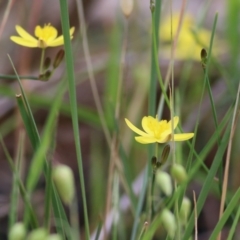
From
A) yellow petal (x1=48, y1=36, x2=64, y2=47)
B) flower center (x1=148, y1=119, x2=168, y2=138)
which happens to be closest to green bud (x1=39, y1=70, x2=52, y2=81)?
yellow petal (x1=48, y1=36, x2=64, y2=47)

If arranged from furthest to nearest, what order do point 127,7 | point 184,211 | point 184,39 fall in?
point 184,39 → point 127,7 → point 184,211

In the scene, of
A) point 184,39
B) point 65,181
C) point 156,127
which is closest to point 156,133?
point 156,127

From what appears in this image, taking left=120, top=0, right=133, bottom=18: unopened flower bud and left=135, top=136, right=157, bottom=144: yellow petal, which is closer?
left=135, top=136, right=157, bottom=144: yellow petal

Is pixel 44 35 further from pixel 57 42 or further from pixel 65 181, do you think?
pixel 65 181

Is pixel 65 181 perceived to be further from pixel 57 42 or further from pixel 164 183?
pixel 57 42

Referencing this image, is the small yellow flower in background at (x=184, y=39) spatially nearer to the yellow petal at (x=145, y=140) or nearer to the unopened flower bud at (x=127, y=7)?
the unopened flower bud at (x=127, y=7)

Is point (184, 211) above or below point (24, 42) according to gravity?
below

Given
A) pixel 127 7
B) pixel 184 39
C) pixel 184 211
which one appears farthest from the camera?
pixel 184 39

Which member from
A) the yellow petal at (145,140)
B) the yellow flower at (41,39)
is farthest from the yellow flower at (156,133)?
the yellow flower at (41,39)

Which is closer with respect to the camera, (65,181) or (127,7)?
(65,181)

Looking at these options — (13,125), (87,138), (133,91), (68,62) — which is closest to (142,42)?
(133,91)

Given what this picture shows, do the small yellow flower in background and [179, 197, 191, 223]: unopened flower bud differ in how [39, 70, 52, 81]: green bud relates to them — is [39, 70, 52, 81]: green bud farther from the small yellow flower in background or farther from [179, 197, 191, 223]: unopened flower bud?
the small yellow flower in background
